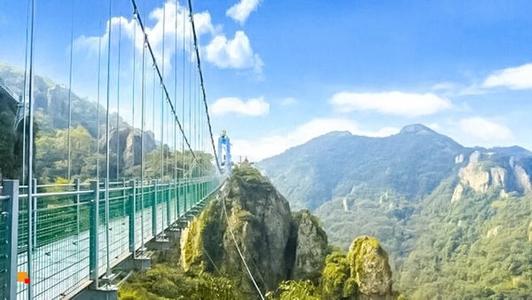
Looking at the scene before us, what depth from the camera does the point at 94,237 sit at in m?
3.41

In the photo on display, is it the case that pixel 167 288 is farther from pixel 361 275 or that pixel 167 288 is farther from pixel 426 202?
pixel 426 202

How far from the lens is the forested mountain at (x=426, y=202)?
5472 centimetres

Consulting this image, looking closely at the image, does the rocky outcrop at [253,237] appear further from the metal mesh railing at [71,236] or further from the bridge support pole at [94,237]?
the bridge support pole at [94,237]

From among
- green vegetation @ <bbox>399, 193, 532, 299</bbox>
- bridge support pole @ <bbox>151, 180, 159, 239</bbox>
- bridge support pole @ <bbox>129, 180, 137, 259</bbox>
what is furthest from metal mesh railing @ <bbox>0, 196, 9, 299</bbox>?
green vegetation @ <bbox>399, 193, 532, 299</bbox>

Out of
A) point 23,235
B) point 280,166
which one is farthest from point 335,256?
point 280,166

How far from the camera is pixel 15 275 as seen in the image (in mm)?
2246

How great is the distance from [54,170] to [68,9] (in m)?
1.50

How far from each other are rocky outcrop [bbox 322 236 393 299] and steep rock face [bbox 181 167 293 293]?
3.13 metres

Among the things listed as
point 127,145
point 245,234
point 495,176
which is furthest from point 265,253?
point 495,176

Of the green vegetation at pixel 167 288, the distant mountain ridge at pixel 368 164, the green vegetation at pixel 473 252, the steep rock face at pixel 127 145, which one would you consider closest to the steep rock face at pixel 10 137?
the steep rock face at pixel 127 145

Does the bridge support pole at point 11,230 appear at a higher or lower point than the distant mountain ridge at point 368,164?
lower

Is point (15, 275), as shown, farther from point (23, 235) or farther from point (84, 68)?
point (84, 68)

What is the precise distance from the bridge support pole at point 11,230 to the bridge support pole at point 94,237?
1.08m

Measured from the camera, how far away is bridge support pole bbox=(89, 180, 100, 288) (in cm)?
332
